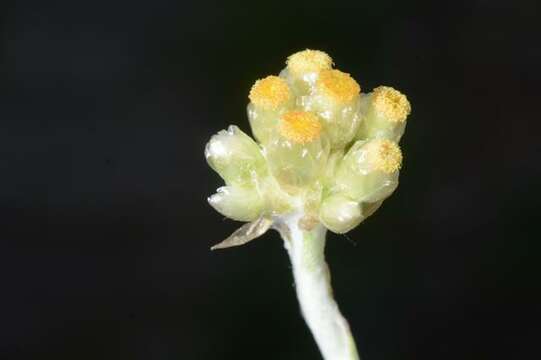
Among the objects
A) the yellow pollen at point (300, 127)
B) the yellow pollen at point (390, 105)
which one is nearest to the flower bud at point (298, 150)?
the yellow pollen at point (300, 127)

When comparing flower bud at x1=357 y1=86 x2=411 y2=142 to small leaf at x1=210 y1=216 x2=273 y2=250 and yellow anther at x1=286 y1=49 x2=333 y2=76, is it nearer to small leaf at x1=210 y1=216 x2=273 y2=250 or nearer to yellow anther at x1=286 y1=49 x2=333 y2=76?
yellow anther at x1=286 y1=49 x2=333 y2=76

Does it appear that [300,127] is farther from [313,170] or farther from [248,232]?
[248,232]

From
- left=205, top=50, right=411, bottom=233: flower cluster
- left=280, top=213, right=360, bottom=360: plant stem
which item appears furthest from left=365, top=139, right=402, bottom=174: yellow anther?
left=280, top=213, right=360, bottom=360: plant stem

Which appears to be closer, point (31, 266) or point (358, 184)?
point (358, 184)

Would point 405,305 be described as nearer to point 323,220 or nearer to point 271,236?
point 271,236

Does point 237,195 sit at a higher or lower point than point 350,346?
higher

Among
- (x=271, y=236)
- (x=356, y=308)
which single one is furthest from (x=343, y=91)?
(x=356, y=308)

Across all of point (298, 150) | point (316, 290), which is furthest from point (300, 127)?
point (316, 290)

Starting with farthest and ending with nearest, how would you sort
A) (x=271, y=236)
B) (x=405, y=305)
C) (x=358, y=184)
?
(x=405, y=305) → (x=271, y=236) → (x=358, y=184)
